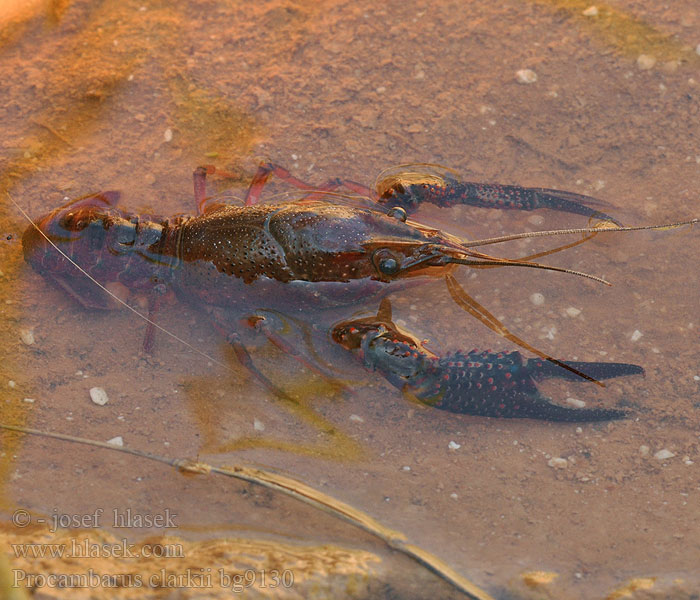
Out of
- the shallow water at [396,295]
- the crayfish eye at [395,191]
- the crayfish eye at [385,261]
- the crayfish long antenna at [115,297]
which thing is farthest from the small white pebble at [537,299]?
the crayfish long antenna at [115,297]

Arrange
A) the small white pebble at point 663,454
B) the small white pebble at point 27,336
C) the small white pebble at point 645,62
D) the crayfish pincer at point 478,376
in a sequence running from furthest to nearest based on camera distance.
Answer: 1. the small white pebble at point 645,62
2. the small white pebble at point 27,336
3. the crayfish pincer at point 478,376
4. the small white pebble at point 663,454

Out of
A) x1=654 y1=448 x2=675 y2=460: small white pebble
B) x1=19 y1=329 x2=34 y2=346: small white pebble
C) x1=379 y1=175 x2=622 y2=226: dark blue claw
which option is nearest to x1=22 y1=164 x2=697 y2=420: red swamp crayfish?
x1=379 y1=175 x2=622 y2=226: dark blue claw

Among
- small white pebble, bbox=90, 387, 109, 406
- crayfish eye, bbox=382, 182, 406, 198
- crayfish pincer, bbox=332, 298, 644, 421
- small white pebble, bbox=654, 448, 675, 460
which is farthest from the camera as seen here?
crayfish eye, bbox=382, 182, 406, 198

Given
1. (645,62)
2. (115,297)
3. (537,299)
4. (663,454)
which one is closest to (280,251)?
(115,297)

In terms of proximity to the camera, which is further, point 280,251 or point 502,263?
point 280,251

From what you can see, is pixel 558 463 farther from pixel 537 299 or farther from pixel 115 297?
pixel 115 297

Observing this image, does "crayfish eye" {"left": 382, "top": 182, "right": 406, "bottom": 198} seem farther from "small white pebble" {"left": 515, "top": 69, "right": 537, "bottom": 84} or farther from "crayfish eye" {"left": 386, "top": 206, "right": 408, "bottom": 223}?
"small white pebble" {"left": 515, "top": 69, "right": 537, "bottom": 84}

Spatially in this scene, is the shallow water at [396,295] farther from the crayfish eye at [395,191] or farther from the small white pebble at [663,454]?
the crayfish eye at [395,191]
